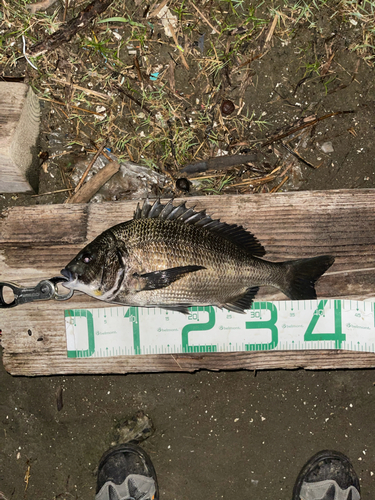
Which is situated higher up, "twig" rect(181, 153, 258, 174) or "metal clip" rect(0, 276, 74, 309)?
"twig" rect(181, 153, 258, 174)

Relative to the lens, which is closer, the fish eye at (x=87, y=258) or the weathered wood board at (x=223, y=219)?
the fish eye at (x=87, y=258)

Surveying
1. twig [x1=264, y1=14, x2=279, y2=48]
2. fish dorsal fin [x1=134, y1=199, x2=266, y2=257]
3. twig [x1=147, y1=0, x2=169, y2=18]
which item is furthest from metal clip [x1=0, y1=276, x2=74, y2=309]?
twig [x1=264, y1=14, x2=279, y2=48]

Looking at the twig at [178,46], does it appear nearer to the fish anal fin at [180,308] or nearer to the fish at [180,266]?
the fish at [180,266]

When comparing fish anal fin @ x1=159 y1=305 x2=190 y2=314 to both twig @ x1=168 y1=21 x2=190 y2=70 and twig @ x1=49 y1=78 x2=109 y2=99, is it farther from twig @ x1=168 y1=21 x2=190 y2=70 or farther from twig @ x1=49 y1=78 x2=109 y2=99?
twig @ x1=168 y1=21 x2=190 y2=70

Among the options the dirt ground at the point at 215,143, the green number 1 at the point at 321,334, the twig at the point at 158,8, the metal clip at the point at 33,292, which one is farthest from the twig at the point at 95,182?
the green number 1 at the point at 321,334

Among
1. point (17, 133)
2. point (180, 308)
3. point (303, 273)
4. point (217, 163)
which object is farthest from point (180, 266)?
point (17, 133)

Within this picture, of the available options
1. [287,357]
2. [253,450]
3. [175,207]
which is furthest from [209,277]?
Result: [253,450]

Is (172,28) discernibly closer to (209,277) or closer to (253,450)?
(209,277)
